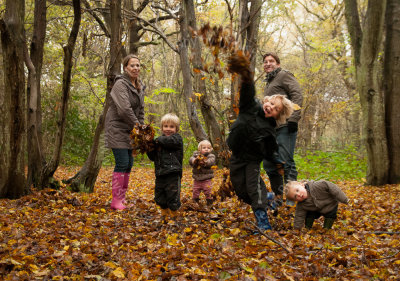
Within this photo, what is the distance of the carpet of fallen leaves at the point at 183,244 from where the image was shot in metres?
2.53

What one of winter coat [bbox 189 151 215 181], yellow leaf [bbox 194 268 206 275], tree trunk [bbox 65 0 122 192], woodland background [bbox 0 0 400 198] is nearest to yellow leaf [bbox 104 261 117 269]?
yellow leaf [bbox 194 268 206 275]

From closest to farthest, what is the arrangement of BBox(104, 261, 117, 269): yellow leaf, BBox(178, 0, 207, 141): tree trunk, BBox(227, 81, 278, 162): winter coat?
BBox(104, 261, 117, 269): yellow leaf → BBox(227, 81, 278, 162): winter coat → BBox(178, 0, 207, 141): tree trunk

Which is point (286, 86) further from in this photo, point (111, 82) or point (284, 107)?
point (111, 82)

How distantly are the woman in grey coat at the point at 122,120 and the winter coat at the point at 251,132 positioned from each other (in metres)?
1.73

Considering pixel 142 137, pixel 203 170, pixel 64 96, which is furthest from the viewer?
pixel 203 170

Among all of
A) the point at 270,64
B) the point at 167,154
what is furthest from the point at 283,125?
the point at 167,154

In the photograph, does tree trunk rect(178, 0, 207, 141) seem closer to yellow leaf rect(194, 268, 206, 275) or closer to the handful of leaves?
the handful of leaves

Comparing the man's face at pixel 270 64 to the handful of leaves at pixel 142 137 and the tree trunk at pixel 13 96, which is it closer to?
the handful of leaves at pixel 142 137

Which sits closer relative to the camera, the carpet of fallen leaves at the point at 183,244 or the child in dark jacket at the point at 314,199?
the carpet of fallen leaves at the point at 183,244

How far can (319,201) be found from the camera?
3814mm

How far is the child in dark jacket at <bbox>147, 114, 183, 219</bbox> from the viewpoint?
4.38 m

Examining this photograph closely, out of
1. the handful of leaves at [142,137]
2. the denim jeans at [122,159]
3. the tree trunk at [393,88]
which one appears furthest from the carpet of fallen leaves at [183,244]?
the tree trunk at [393,88]

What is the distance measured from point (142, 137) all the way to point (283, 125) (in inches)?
84.8

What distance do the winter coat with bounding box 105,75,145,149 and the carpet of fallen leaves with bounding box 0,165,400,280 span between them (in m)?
1.10
